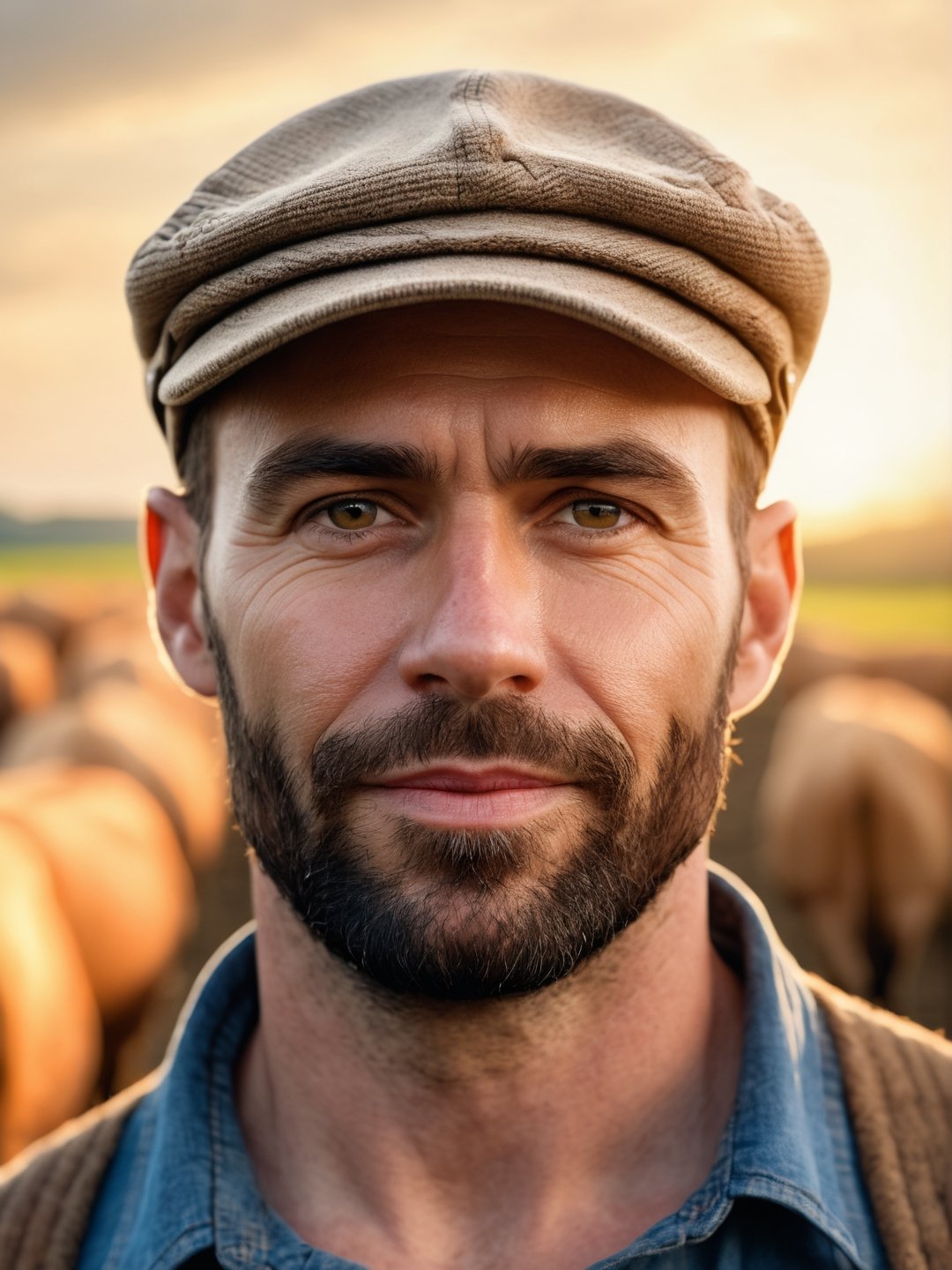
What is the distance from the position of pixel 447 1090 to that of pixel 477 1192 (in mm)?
150

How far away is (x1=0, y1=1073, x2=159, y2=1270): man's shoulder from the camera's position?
1952 millimetres

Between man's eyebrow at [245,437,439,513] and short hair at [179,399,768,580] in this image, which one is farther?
short hair at [179,399,768,580]

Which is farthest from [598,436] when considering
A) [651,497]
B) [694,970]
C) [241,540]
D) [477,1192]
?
[477,1192]

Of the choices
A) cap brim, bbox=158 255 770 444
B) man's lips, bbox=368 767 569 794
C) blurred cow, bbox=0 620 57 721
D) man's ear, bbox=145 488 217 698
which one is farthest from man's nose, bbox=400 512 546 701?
blurred cow, bbox=0 620 57 721

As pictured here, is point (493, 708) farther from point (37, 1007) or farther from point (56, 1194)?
point (37, 1007)

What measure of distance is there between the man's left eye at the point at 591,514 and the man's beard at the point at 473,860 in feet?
0.91

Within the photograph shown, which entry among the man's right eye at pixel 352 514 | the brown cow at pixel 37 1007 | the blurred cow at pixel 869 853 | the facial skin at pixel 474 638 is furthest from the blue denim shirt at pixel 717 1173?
the blurred cow at pixel 869 853

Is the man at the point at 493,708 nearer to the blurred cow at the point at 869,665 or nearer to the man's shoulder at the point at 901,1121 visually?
the man's shoulder at the point at 901,1121

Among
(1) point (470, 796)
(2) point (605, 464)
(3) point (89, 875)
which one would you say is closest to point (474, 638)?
(1) point (470, 796)

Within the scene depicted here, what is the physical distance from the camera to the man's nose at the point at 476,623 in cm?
170

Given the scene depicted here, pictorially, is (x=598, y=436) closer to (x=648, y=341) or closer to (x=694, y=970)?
(x=648, y=341)

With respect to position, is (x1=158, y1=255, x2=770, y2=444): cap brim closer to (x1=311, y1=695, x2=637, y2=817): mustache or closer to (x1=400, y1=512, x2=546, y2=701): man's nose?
(x1=400, y1=512, x2=546, y2=701): man's nose

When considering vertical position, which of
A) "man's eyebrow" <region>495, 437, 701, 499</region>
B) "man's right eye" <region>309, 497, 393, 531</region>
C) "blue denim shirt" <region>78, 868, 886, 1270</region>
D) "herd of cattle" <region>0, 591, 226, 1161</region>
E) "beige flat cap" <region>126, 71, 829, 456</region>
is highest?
"beige flat cap" <region>126, 71, 829, 456</region>

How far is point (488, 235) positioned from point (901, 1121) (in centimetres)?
129
